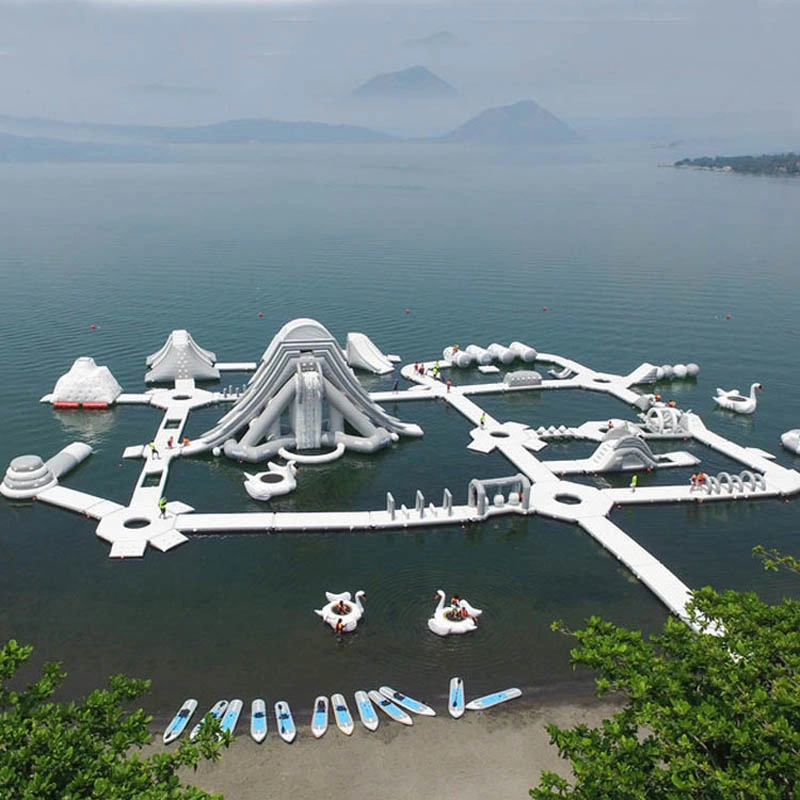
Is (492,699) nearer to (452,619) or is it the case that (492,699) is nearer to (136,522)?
(452,619)

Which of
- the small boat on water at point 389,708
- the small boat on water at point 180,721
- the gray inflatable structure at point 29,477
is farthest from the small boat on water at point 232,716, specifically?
the gray inflatable structure at point 29,477

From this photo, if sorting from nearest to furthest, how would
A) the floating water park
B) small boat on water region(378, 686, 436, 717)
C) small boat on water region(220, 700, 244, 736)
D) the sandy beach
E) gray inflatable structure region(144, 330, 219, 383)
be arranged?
the sandy beach
small boat on water region(220, 700, 244, 736)
small boat on water region(378, 686, 436, 717)
the floating water park
gray inflatable structure region(144, 330, 219, 383)

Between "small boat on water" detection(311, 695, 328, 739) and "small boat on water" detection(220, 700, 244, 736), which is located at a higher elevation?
"small boat on water" detection(220, 700, 244, 736)

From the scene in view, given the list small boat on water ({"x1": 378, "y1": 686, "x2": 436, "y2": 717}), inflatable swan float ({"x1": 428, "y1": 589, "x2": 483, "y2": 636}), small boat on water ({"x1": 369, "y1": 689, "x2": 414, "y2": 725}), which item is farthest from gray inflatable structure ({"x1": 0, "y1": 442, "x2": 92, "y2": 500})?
small boat on water ({"x1": 378, "y1": 686, "x2": 436, "y2": 717})

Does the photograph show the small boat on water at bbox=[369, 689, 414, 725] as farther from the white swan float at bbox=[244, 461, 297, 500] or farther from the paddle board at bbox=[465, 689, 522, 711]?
the white swan float at bbox=[244, 461, 297, 500]

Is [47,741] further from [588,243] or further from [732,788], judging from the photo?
[588,243]

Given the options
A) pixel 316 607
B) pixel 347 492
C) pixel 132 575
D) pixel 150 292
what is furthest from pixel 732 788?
pixel 150 292

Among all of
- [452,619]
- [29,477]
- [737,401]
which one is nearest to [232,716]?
[452,619]
